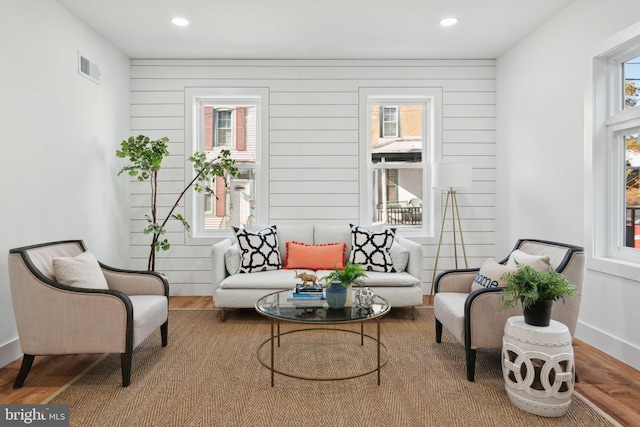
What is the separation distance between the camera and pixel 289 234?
422cm

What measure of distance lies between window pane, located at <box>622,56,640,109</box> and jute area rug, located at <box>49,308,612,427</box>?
2.11 metres

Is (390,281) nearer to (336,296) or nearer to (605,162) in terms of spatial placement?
(336,296)

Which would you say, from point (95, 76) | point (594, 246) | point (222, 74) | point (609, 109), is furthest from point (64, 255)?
point (609, 109)

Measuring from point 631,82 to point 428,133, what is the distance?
206cm

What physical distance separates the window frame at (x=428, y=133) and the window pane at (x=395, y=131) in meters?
0.07

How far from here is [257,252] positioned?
151 inches

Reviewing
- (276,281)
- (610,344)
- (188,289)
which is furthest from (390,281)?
(188,289)

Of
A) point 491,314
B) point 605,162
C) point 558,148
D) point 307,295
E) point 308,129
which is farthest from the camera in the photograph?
point 308,129

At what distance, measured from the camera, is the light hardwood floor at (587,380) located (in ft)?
7.02

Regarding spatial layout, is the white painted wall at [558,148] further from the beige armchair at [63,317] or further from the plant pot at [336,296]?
the beige armchair at [63,317]

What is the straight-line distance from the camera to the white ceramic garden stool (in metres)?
2.02

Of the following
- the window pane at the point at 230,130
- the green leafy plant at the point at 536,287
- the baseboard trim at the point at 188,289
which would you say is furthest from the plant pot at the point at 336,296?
the window pane at the point at 230,130

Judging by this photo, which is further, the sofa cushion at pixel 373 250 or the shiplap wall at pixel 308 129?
the shiplap wall at pixel 308 129

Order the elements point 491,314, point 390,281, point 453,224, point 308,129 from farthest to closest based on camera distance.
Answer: point 308,129 < point 453,224 < point 390,281 < point 491,314
